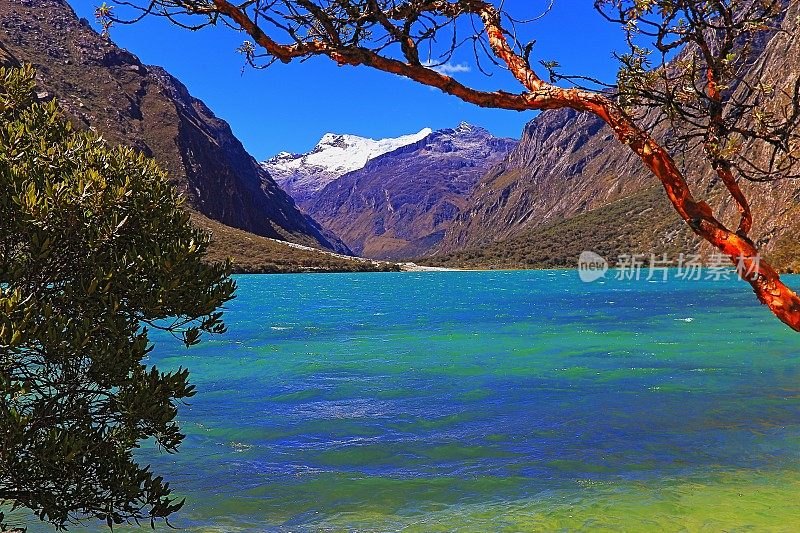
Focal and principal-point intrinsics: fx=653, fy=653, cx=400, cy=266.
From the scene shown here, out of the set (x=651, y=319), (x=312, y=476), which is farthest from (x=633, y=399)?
(x=651, y=319)

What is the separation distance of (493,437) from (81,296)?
12942 millimetres

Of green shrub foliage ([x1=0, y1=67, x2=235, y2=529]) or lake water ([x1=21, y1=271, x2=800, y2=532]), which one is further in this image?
lake water ([x1=21, y1=271, x2=800, y2=532])

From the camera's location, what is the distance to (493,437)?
17422mm

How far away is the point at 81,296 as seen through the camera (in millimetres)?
6629

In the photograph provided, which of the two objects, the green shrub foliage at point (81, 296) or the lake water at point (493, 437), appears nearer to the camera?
the green shrub foliage at point (81, 296)

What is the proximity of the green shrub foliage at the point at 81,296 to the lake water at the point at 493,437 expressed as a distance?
16.0ft

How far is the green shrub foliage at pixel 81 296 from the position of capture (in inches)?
249

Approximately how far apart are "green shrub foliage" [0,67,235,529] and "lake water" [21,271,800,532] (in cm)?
487

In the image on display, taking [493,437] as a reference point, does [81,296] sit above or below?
above

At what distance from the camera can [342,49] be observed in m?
6.96

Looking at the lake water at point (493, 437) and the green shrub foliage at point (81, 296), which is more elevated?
the green shrub foliage at point (81, 296)

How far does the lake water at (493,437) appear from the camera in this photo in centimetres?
1191

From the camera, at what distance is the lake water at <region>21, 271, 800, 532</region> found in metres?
11.9

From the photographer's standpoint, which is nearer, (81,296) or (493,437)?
(81,296)
